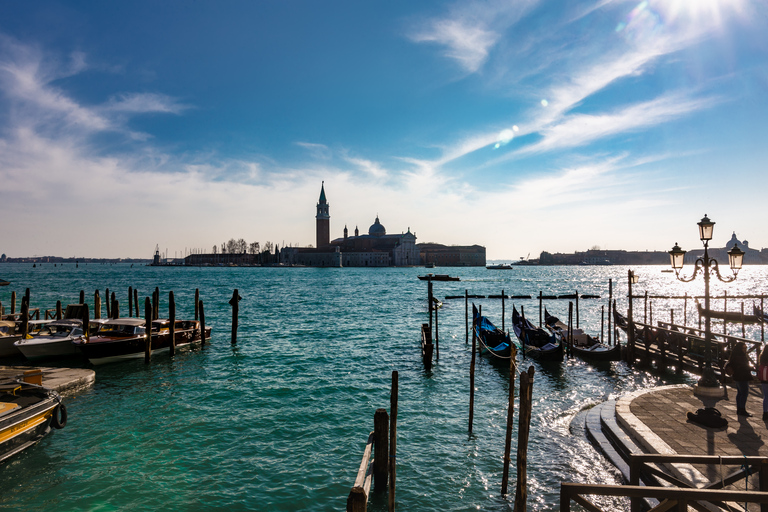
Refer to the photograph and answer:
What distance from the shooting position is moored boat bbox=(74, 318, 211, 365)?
14.4 metres

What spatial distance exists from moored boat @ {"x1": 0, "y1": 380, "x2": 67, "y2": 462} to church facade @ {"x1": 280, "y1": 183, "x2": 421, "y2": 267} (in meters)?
126

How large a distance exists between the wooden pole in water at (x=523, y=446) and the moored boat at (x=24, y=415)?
8004 millimetres

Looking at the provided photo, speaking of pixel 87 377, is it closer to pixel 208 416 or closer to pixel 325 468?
pixel 208 416

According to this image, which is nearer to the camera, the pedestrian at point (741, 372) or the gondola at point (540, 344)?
the pedestrian at point (741, 372)

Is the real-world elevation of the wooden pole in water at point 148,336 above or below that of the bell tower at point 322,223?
below

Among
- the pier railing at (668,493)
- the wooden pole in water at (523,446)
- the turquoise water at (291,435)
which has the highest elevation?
the pier railing at (668,493)

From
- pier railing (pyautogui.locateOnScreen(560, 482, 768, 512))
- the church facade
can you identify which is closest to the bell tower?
the church facade

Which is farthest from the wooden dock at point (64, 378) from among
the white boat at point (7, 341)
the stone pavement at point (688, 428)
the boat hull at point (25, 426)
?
the stone pavement at point (688, 428)

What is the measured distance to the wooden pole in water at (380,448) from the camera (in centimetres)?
587

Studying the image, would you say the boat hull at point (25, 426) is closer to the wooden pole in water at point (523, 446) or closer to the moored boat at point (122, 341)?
the moored boat at point (122, 341)

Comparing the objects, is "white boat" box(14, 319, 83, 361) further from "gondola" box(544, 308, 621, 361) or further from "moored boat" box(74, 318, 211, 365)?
"gondola" box(544, 308, 621, 361)

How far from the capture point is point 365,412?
9.87m

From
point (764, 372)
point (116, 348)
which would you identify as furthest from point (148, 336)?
point (764, 372)

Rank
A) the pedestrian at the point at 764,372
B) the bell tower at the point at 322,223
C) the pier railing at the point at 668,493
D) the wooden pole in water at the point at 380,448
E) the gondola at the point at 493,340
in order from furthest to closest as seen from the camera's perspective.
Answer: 1. the bell tower at the point at 322,223
2. the gondola at the point at 493,340
3. the pedestrian at the point at 764,372
4. the wooden pole in water at the point at 380,448
5. the pier railing at the point at 668,493
